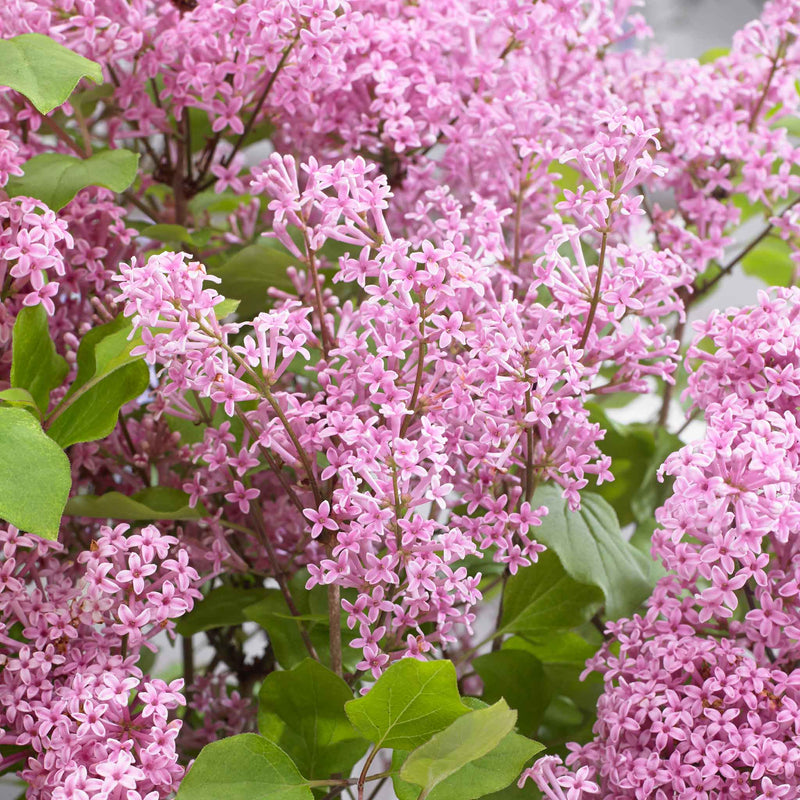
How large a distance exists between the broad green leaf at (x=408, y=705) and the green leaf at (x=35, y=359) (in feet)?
0.82

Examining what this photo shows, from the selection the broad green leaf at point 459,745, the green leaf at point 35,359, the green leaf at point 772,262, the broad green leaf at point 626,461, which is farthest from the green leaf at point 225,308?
the green leaf at point 772,262

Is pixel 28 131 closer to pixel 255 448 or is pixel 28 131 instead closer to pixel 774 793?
pixel 255 448

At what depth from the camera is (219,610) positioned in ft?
2.14

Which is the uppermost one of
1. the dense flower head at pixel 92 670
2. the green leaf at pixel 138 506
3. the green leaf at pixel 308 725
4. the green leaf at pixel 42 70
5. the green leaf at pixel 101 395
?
the green leaf at pixel 42 70

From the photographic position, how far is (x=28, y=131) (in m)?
0.70

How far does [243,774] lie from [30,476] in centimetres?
16

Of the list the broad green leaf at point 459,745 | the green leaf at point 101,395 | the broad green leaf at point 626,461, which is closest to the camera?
the broad green leaf at point 459,745

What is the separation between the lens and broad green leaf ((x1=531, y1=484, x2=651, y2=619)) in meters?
0.60

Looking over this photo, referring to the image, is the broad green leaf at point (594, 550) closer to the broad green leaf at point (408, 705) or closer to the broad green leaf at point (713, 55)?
the broad green leaf at point (408, 705)

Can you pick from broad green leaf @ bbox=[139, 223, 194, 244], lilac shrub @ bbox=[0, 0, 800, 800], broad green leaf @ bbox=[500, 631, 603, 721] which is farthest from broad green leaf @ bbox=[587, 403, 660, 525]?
broad green leaf @ bbox=[139, 223, 194, 244]

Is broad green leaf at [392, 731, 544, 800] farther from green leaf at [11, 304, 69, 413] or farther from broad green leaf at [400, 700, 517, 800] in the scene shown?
green leaf at [11, 304, 69, 413]

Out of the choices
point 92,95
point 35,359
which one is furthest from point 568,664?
point 92,95

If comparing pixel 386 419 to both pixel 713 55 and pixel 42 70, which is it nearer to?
pixel 42 70

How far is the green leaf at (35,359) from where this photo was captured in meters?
0.56
